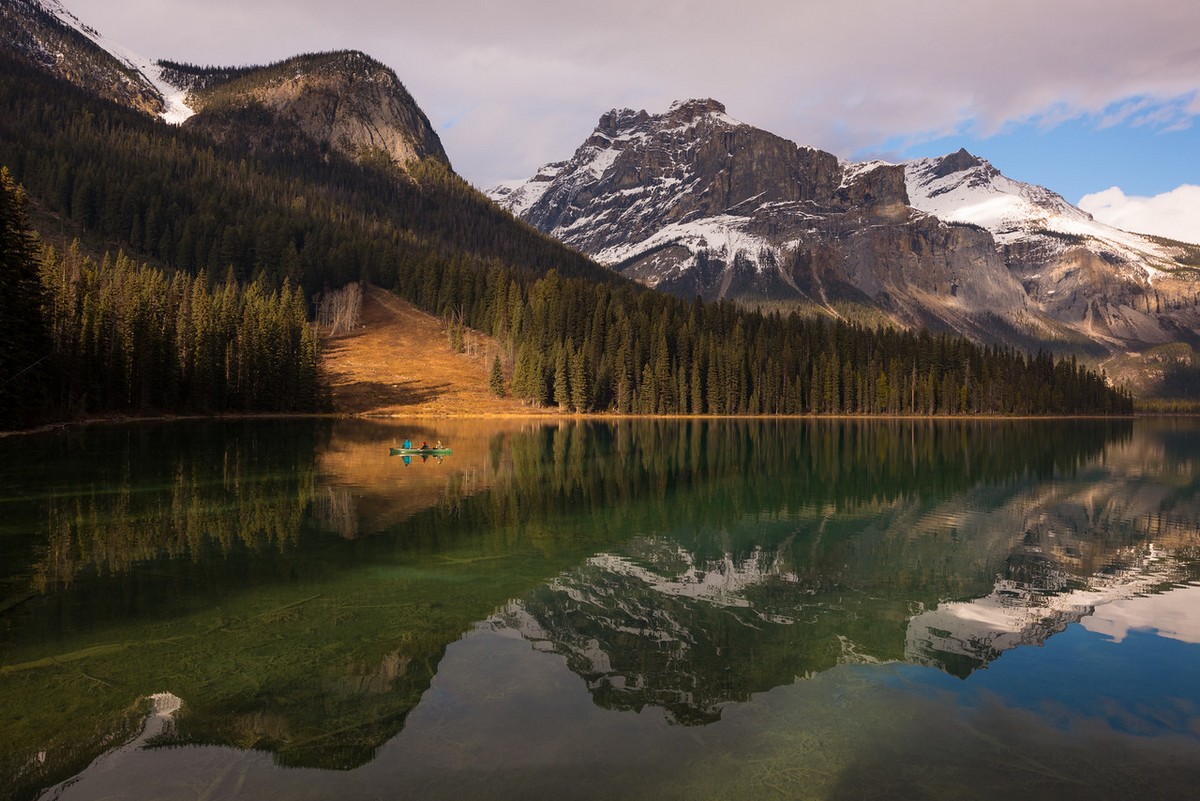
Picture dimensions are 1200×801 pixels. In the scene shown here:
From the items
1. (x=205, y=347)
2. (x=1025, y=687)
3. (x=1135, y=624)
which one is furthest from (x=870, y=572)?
(x=205, y=347)

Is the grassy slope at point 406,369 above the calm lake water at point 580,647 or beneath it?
above

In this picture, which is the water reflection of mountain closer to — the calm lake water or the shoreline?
the calm lake water

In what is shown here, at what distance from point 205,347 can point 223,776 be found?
98.2 meters

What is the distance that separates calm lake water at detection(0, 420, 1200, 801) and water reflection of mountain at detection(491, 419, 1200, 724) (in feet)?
0.41

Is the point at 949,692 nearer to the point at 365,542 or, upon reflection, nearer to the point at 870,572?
the point at 870,572

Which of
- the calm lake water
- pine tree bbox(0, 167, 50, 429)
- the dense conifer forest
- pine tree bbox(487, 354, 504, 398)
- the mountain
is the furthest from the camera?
pine tree bbox(487, 354, 504, 398)

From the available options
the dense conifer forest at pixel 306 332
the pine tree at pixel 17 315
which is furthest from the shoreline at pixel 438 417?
the pine tree at pixel 17 315

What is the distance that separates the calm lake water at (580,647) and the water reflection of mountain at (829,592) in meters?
0.12

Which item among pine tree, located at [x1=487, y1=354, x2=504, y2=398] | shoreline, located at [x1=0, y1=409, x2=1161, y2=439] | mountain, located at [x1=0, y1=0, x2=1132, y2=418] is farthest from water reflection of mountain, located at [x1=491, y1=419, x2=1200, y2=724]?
pine tree, located at [x1=487, y1=354, x2=504, y2=398]

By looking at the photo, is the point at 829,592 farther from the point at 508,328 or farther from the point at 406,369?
the point at 508,328

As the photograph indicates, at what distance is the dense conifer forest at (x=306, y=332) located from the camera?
79.8 meters

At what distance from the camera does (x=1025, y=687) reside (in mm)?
13531

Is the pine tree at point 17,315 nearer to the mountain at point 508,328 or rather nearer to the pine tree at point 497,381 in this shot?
the mountain at point 508,328

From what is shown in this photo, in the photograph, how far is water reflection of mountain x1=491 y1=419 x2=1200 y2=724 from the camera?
46.8 ft
